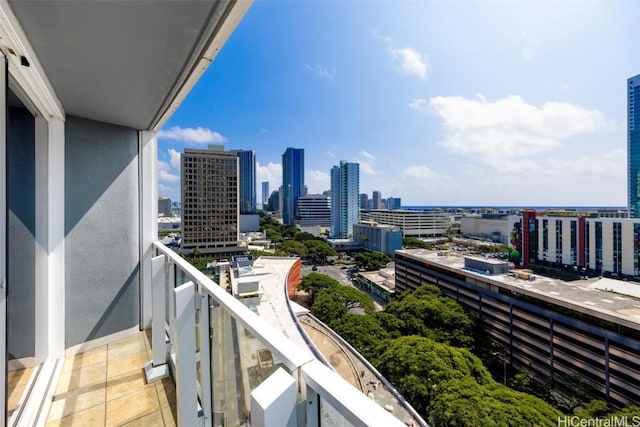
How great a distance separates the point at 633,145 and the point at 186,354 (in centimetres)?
4982

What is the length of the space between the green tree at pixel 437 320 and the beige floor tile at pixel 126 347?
1028 centimetres

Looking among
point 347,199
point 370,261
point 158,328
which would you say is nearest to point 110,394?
point 158,328

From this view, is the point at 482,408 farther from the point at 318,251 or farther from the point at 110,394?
the point at 318,251

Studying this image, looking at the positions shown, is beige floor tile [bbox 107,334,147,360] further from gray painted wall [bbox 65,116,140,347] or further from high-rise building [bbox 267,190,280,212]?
high-rise building [bbox 267,190,280,212]

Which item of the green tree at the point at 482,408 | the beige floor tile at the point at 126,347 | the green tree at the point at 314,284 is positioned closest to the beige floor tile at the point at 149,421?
the beige floor tile at the point at 126,347

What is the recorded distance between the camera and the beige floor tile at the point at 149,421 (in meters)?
1.43

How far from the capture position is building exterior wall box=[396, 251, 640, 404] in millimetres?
7660

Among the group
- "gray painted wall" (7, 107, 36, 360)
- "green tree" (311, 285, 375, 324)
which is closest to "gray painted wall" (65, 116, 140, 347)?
"gray painted wall" (7, 107, 36, 360)

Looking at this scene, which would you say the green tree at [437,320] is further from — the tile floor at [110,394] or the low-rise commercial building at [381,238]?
the low-rise commercial building at [381,238]

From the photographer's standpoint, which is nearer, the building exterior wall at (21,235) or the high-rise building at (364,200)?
the building exterior wall at (21,235)

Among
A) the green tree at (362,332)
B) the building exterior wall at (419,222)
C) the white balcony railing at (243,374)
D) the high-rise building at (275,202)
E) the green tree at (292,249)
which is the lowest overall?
the green tree at (362,332)

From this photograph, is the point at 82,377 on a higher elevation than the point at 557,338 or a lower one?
higher

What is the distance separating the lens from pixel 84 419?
145 cm

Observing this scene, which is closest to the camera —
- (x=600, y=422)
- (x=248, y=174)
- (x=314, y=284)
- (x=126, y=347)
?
(x=126, y=347)
